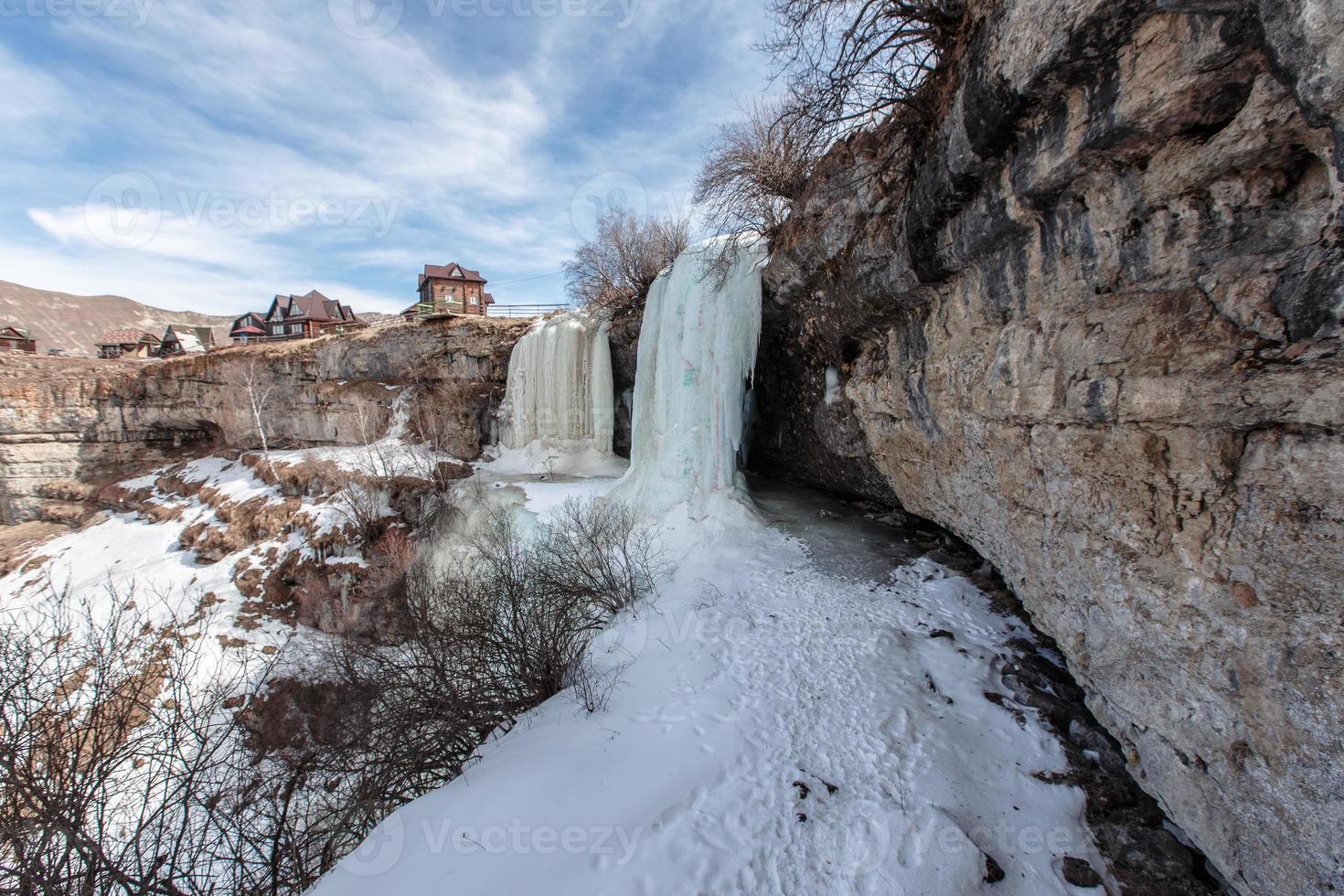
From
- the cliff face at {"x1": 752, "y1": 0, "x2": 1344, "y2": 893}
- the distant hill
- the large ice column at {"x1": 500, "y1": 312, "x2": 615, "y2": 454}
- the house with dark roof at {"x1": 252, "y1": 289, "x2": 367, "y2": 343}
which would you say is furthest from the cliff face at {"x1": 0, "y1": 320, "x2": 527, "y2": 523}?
the distant hill

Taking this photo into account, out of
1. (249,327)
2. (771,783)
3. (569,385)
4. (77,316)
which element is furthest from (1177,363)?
(77,316)

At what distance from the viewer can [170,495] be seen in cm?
1978

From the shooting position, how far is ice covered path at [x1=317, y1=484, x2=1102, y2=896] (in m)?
3.48

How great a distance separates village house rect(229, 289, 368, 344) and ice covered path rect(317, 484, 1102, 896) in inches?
1348

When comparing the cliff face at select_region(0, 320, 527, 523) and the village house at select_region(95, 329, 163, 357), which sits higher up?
the village house at select_region(95, 329, 163, 357)

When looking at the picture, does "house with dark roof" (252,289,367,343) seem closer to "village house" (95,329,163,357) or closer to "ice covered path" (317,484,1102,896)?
"village house" (95,329,163,357)

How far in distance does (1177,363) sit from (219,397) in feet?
103

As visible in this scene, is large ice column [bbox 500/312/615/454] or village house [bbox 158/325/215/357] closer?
large ice column [bbox 500/312/615/454]

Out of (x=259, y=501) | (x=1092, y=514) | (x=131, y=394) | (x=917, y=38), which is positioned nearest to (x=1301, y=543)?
(x=1092, y=514)

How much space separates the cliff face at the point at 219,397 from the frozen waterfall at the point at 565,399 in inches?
97.4

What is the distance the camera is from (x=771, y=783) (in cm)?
421

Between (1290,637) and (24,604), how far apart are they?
26.6m

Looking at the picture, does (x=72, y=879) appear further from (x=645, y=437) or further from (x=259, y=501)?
(x=259, y=501)

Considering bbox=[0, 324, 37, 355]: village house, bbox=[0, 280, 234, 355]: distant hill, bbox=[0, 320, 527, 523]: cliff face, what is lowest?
bbox=[0, 320, 527, 523]: cliff face
